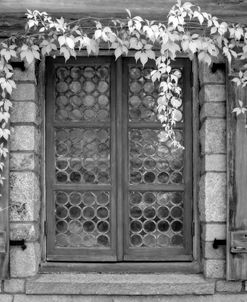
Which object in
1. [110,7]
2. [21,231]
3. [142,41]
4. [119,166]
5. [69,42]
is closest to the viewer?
[69,42]

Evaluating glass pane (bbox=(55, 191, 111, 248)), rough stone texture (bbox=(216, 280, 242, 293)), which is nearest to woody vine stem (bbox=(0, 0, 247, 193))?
glass pane (bbox=(55, 191, 111, 248))

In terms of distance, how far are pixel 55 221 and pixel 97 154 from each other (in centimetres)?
63

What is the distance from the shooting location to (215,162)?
3.99m

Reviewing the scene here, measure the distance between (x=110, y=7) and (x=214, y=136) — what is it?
1215mm

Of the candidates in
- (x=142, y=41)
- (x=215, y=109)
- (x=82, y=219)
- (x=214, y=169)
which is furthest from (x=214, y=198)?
(x=142, y=41)

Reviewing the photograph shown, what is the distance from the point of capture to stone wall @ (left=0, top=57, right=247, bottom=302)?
3.98 metres

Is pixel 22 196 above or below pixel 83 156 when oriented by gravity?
below

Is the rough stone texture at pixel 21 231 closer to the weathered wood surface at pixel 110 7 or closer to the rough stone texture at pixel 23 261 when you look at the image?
the rough stone texture at pixel 23 261

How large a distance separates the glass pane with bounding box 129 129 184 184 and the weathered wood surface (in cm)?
96

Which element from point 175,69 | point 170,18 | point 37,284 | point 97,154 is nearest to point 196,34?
point 170,18

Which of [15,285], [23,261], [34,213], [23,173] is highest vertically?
[23,173]

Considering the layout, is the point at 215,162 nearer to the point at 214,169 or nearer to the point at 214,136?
the point at 214,169

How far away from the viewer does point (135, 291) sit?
3.99 m

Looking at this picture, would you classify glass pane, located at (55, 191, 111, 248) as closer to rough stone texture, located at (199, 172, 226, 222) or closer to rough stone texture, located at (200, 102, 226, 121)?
rough stone texture, located at (199, 172, 226, 222)
